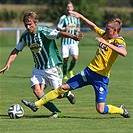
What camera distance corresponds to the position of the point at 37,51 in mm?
10195

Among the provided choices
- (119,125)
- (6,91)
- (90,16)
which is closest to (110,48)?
(119,125)

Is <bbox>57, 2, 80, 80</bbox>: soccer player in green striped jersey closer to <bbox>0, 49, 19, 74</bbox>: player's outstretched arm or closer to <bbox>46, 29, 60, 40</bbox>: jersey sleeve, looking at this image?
<bbox>0, 49, 19, 74</bbox>: player's outstretched arm

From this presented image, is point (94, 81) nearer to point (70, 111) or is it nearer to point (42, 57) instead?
point (42, 57)

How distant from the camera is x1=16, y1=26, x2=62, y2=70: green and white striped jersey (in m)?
10.1

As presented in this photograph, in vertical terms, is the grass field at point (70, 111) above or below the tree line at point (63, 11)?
above

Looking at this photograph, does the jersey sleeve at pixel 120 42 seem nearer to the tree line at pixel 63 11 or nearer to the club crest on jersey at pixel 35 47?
the club crest on jersey at pixel 35 47

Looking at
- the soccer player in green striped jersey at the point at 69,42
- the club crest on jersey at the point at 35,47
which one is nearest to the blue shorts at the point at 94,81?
the club crest on jersey at the point at 35,47

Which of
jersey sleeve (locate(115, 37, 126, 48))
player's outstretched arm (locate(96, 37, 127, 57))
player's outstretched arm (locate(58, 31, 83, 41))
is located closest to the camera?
player's outstretched arm (locate(96, 37, 127, 57))

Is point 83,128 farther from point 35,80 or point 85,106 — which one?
point 85,106

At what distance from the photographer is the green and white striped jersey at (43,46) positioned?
396 inches

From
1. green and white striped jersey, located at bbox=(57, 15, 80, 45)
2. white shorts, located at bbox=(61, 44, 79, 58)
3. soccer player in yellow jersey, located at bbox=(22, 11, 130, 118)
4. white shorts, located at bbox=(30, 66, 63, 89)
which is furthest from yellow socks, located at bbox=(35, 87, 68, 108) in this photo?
green and white striped jersey, located at bbox=(57, 15, 80, 45)

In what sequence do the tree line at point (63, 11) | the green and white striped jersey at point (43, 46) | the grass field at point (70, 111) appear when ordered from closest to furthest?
the grass field at point (70, 111) → the green and white striped jersey at point (43, 46) → the tree line at point (63, 11)

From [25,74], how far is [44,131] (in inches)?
370

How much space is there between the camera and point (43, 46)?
10.2 m
